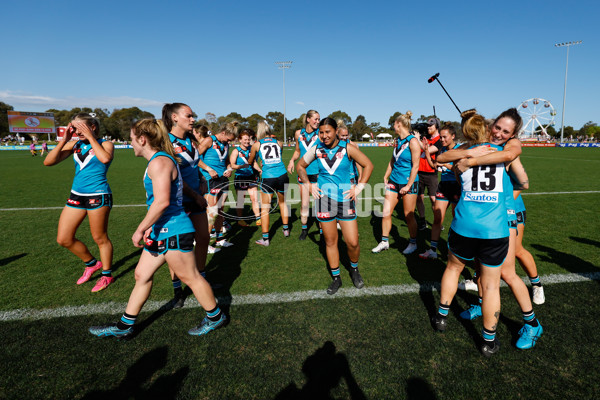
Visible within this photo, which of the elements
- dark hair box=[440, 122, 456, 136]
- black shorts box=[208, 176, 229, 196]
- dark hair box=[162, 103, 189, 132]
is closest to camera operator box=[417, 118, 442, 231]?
dark hair box=[440, 122, 456, 136]

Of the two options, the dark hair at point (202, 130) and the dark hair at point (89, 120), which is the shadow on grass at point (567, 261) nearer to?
the dark hair at point (202, 130)

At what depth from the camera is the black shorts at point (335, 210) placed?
12.3 ft

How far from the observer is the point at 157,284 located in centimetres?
420

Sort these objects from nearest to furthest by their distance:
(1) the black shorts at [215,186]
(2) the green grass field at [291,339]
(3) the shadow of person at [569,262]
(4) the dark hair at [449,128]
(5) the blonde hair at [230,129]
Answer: (2) the green grass field at [291,339], (3) the shadow of person at [569,262], (4) the dark hair at [449,128], (1) the black shorts at [215,186], (5) the blonde hair at [230,129]

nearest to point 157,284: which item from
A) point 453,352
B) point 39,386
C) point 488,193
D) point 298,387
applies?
point 39,386

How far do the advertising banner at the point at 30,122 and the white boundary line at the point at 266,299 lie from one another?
82.5m

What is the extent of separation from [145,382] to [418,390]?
7.27ft

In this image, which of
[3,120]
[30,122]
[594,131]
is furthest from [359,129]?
[3,120]

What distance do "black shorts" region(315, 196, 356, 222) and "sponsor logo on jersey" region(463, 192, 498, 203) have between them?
1.39 metres

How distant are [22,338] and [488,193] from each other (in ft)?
15.2

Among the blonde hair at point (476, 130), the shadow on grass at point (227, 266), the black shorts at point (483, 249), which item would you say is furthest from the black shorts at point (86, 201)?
the blonde hair at point (476, 130)

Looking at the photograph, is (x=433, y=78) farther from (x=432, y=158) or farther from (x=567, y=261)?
(x=567, y=261)

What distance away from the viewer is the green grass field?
2436mm

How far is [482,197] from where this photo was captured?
8.51ft
